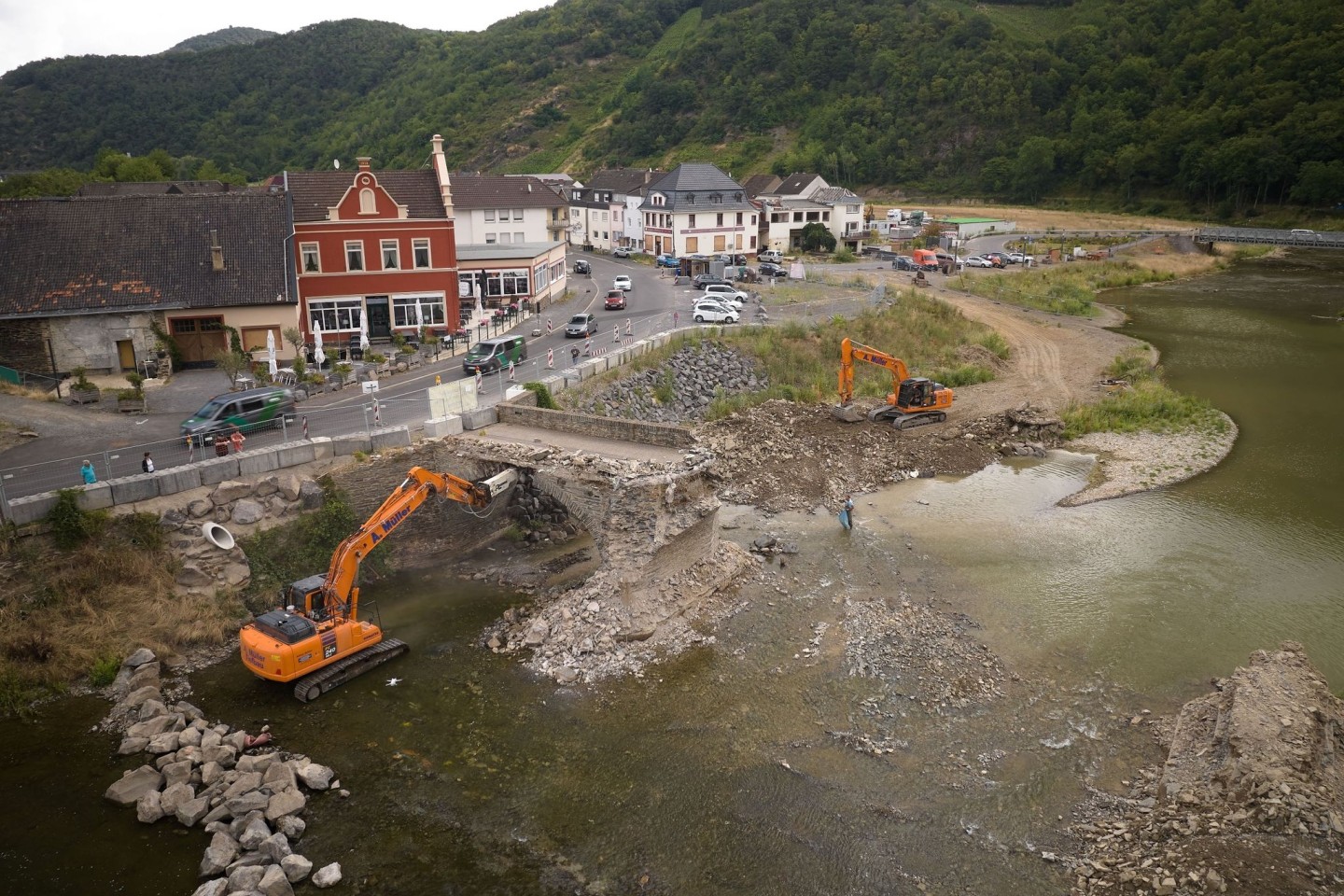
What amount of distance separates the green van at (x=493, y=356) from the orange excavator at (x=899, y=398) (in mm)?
13392

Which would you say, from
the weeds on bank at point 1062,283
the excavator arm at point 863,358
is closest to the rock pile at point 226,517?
the excavator arm at point 863,358

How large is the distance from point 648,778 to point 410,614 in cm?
873

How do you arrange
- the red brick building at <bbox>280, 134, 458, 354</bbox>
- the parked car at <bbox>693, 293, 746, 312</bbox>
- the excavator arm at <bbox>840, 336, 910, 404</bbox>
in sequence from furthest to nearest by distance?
the parked car at <bbox>693, 293, 746, 312</bbox> < the red brick building at <bbox>280, 134, 458, 354</bbox> < the excavator arm at <bbox>840, 336, 910, 404</bbox>

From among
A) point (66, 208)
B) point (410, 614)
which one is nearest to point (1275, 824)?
point (410, 614)

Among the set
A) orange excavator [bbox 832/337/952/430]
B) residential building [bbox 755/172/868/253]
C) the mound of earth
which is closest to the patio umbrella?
the mound of earth

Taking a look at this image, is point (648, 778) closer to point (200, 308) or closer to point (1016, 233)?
point (200, 308)

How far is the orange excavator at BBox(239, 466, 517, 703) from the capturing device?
1811 centimetres

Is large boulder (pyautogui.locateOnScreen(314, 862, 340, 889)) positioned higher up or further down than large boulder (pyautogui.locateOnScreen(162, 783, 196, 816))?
further down

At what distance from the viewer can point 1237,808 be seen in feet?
47.8

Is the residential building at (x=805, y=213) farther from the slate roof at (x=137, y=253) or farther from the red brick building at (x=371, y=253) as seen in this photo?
the slate roof at (x=137, y=253)

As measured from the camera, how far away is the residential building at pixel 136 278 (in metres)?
32.9

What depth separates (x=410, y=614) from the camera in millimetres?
22078

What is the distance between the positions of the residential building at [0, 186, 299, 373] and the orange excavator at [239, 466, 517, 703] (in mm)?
19348

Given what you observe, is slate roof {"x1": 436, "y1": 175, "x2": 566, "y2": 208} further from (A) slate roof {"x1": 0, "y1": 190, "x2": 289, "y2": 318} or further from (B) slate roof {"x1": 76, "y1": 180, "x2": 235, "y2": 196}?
(A) slate roof {"x1": 0, "y1": 190, "x2": 289, "y2": 318}
